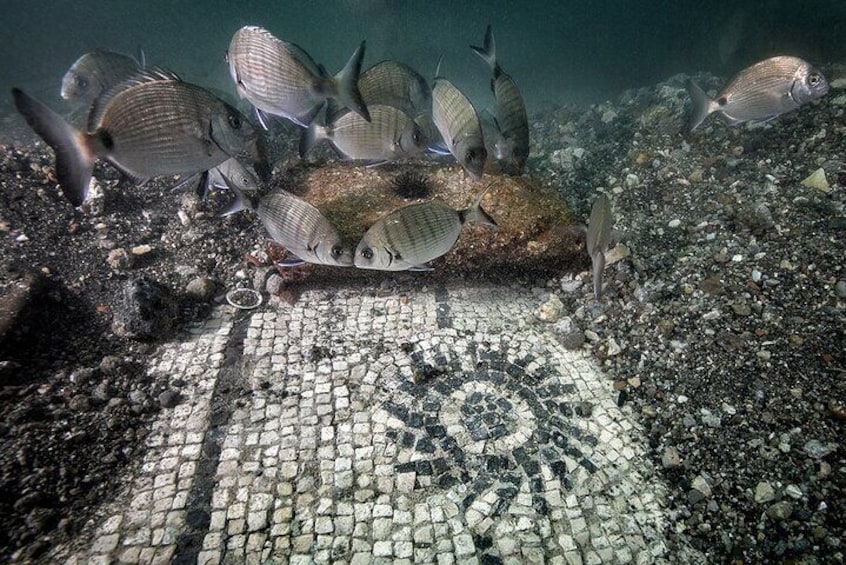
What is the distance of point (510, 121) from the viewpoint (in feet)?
14.9

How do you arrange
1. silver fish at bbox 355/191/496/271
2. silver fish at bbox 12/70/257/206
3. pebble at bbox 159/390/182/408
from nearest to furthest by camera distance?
silver fish at bbox 12/70/257/206 < silver fish at bbox 355/191/496/271 < pebble at bbox 159/390/182/408

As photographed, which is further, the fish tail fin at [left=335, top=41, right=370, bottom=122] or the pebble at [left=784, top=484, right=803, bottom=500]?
the fish tail fin at [left=335, top=41, right=370, bottom=122]

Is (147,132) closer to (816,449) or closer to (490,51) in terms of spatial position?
(490,51)

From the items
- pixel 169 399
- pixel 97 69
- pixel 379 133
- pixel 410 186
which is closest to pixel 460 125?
pixel 379 133

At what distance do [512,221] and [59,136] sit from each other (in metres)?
4.48

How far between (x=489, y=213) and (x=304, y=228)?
8.89ft

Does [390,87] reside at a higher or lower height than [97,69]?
lower

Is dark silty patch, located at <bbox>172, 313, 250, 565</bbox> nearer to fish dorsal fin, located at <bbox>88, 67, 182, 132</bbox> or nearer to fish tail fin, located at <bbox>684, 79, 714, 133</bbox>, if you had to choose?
fish dorsal fin, located at <bbox>88, 67, 182, 132</bbox>

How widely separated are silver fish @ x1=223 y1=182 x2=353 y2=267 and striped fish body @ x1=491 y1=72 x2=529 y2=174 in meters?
2.32

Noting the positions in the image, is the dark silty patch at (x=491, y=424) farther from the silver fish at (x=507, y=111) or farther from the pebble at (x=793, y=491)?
the silver fish at (x=507, y=111)

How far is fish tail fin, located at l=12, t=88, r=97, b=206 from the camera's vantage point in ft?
8.01

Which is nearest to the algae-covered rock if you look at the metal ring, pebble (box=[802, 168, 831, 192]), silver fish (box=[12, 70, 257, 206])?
the metal ring

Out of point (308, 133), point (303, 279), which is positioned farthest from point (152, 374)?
point (308, 133)

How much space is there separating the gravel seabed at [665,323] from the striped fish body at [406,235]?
2.29 m
